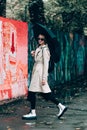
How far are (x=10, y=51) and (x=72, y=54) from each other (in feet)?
26.1

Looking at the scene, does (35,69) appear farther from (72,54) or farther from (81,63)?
(81,63)

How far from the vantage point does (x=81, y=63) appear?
2158 cm

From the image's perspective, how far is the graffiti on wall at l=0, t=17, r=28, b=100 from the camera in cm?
1128

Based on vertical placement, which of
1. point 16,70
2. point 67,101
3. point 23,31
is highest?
point 23,31

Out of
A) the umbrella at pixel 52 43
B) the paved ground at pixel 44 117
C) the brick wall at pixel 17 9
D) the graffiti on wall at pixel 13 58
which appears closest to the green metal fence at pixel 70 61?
the graffiti on wall at pixel 13 58

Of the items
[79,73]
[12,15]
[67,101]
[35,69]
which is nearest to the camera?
[35,69]

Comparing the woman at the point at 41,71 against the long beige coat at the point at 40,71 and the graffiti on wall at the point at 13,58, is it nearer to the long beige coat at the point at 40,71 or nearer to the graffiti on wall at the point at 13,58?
the long beige coat at the point at 40,71

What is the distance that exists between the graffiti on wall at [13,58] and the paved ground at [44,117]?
0.41 meters

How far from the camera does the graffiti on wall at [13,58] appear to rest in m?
11.3

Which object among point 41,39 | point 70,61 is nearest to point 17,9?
point 70,61

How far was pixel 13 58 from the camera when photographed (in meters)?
12.0

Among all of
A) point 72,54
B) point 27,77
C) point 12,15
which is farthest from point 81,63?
point 12,15

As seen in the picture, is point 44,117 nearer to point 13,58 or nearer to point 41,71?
point 41,71

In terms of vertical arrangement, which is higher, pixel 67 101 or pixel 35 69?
pixel 35 69
